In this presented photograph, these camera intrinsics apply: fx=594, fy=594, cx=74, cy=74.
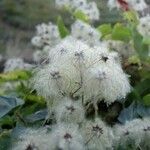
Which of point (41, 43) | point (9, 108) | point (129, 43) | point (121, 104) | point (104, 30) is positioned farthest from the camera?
point (41, 43)

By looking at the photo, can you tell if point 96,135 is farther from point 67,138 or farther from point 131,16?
point 131,16

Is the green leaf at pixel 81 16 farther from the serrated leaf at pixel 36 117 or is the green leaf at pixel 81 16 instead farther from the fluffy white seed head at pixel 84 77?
the fluffy white seed head at pixel 84 77

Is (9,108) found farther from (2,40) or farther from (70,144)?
(2,40)

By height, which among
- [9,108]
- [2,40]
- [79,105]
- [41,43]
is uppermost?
[79,105]

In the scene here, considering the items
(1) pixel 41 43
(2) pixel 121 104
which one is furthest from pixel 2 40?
(2) pixel 121 104

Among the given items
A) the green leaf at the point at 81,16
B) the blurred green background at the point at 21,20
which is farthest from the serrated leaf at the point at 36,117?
the blurred green background at the point at 21,20

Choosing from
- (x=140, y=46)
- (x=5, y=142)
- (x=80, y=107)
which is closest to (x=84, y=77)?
(x=80, y=107)

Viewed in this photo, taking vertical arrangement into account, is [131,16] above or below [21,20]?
above
